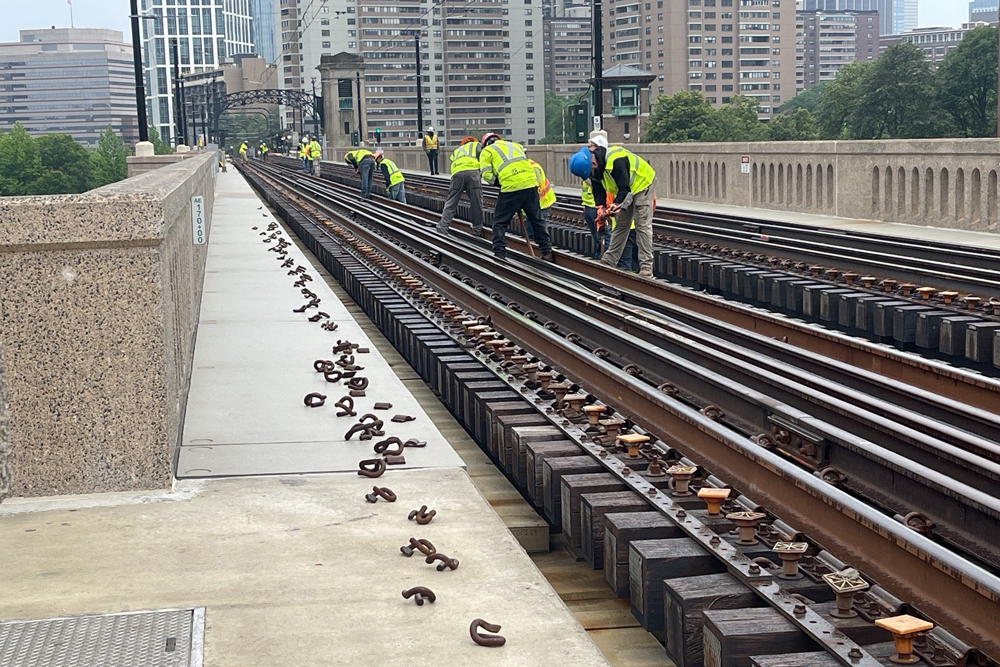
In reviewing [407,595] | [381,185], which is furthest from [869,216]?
[381,185]

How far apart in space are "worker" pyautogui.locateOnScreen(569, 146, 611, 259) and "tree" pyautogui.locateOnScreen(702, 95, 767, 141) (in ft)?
402

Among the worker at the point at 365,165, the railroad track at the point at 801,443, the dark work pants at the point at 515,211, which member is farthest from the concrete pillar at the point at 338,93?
the railroad track at the point at 801,443

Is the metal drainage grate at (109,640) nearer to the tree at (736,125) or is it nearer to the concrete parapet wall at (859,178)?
the concrete parapet wall at (859,178)

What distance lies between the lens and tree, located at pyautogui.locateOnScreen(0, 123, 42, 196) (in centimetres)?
16938

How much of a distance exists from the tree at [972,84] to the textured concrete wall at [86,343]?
10529 centimetres

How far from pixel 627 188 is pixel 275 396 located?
791cm

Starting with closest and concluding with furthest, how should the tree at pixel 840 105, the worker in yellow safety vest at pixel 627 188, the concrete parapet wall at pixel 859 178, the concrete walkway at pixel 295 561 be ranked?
the concrete walkway at pixel 295 561, the worker in yellow safety vest at pixel 627 188, the concrete parapet wall at pixel 859 178, the tree at pixel 840 105

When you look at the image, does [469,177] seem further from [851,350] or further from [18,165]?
[18,165]

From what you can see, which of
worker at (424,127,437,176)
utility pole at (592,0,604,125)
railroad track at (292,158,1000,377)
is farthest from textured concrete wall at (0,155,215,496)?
worker at (424,127,437,176)

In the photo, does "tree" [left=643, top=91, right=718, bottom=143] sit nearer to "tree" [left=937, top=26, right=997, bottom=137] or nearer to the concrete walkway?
"tree" [left=937, top=26, right=997, bottom=137]

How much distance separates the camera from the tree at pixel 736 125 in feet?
464

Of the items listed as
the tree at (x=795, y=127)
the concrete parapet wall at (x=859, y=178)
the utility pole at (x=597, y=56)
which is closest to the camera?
the concrete parapet wall at (x=859, y=178)

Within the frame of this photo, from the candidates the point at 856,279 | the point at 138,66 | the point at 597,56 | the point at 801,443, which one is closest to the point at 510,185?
the point at 856,279

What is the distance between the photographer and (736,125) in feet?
475
